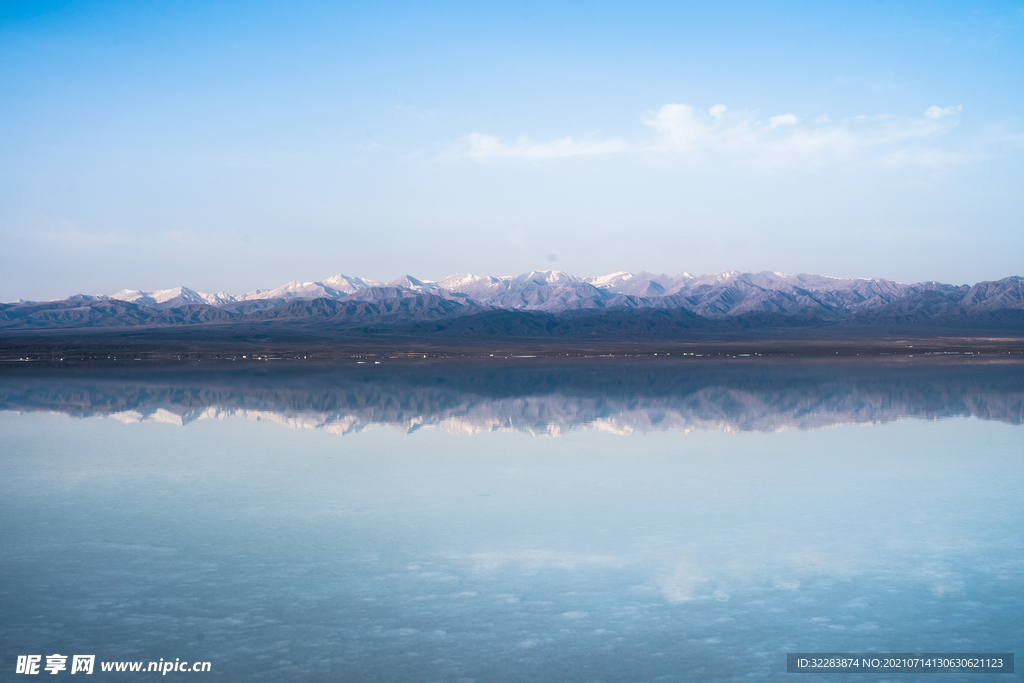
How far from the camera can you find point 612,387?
31422 millimetres

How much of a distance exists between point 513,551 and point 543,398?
18089mm

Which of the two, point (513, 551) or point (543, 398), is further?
point (543, 398)

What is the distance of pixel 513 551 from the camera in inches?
356

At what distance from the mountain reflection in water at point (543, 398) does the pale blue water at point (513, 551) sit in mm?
2442

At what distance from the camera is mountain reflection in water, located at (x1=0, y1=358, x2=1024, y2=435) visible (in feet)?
68.3

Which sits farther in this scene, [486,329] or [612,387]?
[486,329]

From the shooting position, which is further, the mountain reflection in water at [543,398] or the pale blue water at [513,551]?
the mountain reflection in water at [543,398]

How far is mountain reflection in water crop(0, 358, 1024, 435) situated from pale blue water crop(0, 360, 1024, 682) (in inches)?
96.1

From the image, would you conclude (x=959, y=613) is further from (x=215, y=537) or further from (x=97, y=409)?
(x=97, y=409)

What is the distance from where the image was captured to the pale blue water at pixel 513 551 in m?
6.49

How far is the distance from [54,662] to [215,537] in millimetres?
3467

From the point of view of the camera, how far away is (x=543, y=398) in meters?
27.1

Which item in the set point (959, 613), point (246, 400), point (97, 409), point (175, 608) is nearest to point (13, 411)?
point (97, 409)

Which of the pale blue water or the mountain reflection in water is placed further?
the mountain reflection in water
